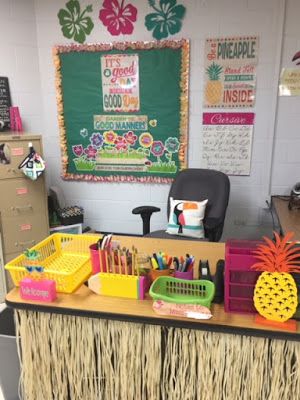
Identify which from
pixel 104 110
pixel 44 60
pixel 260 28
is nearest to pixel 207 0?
pixel 260 28

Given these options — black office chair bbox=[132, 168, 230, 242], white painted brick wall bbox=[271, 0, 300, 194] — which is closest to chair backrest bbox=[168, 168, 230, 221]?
black office chair bbox=[132, 168, 230, 242]

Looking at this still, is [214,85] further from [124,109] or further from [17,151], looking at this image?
[17,151]

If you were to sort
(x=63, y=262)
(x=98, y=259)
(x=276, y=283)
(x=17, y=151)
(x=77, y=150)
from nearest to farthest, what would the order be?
(x=276, y=283)
(x=98, y=259)
(x=63, y=262)
(x=17, y=151)
(x=77, y=150)

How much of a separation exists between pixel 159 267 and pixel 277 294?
0.45 m

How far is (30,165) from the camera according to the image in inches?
108

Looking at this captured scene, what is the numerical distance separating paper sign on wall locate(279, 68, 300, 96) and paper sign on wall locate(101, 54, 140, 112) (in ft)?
3.99

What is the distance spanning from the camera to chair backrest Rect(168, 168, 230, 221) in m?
2.67

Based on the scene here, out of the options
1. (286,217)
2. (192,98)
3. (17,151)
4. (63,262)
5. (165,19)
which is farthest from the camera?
(192,98)

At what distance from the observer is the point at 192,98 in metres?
3.11

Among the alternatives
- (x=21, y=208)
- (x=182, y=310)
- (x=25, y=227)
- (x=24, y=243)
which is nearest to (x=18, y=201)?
(x=21, y=208)

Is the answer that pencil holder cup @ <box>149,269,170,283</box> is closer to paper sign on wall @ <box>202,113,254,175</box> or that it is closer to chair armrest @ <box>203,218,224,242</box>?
chair armrest @ <box>203,218,224,242</box>

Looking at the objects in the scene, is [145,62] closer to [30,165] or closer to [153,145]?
[153,145]

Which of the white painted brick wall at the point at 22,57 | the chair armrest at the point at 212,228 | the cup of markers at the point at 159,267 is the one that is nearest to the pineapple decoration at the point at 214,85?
the chair armrest at the point at 212,228

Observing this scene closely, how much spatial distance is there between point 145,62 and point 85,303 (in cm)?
240
